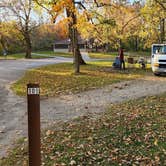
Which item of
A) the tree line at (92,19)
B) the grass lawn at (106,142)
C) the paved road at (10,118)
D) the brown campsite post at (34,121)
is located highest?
the tree line at (92,19)

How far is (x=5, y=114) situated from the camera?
1100cm

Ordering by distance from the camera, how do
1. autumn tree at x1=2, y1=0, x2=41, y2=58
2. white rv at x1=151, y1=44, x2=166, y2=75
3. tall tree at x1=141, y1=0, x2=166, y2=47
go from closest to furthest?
white rv at x1=151, y1=44, x2=166, y2=75 < tall tree at x1=141, y1=0, x2=166, y2=47 < autumn tree at x1=2, y1=0, x2=41, y2=58

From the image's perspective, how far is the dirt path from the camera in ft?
28.8

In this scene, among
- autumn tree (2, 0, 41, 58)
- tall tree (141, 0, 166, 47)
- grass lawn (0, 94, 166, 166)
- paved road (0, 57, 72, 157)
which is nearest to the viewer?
grass lawn (0, 94, 166, 166)

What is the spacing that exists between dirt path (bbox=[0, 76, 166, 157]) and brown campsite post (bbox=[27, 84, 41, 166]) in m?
3.00

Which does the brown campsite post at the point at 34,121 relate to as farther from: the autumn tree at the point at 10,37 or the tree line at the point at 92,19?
the autumn tree at the point at 10,37

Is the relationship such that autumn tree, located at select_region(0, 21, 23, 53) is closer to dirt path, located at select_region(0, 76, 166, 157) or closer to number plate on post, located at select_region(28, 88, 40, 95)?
dirt path, located at select_region(0, 76, 166, 157)

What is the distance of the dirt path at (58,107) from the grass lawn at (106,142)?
77cm

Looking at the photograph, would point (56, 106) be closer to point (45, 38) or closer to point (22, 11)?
point (22, 11)

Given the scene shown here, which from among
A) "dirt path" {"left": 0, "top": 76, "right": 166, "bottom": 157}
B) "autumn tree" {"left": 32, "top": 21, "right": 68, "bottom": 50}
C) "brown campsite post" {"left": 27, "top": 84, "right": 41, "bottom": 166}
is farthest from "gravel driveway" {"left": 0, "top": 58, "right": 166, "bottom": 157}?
"autumn tree" {"left": 32, "top": 21, "right": 68, "bottom": 50}

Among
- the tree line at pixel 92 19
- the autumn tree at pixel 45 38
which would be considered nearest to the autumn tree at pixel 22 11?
the tree line at pixel 92 19

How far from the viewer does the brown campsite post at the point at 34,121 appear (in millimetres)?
3891

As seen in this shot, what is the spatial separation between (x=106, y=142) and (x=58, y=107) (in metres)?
5.21

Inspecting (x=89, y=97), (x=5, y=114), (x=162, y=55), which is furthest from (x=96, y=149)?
(x=162, y=55)
